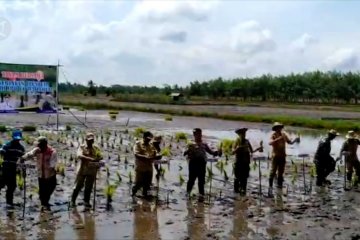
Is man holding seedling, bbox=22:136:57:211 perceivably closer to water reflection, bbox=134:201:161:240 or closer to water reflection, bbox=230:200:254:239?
water reflection, bbox=134:201:161:240

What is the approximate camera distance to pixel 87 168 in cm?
1049

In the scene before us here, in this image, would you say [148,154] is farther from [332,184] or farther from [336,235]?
[332,184]

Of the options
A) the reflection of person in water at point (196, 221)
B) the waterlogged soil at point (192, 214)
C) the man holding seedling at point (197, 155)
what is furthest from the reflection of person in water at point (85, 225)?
the man holding seedling at point (197, 155)

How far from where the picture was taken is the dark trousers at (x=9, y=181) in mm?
10383

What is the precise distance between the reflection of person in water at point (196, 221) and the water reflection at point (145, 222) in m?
0.55

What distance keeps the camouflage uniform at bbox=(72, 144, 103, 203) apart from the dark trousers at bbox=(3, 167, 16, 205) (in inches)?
45.4

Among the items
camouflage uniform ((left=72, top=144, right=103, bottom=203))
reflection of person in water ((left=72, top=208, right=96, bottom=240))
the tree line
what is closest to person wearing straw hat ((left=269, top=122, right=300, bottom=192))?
camouflage uniform ((left=72, top=144, right=103, bottom=203))

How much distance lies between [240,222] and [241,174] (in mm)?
2658

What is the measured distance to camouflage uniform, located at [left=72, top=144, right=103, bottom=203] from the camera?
34.3 ft

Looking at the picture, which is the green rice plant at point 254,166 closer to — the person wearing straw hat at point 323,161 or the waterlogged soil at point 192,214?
the waterlogged soil at point 192,214

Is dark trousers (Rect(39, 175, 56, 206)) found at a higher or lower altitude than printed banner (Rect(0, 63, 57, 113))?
lower

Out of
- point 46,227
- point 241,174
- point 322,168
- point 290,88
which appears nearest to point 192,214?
point 241,174

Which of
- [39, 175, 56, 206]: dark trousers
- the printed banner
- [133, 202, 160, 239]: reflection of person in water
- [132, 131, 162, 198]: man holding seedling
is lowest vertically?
[133, 202, 160, 239]: reflection of person in water

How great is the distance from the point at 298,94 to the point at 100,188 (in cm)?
8704
